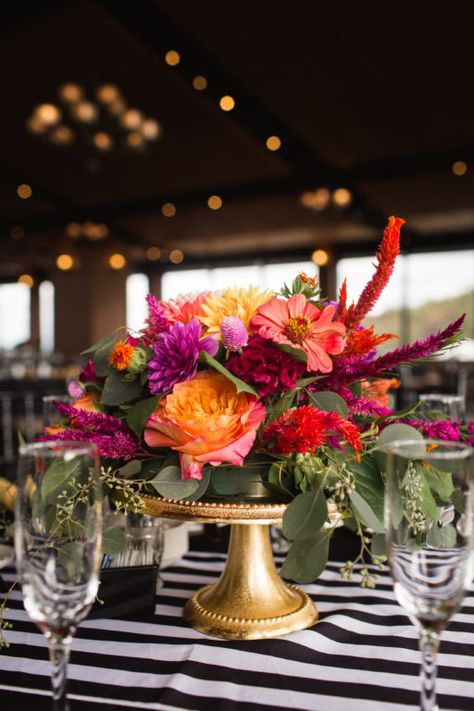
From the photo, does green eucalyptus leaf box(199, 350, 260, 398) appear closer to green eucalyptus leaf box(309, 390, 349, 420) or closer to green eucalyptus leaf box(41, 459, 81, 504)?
green eucalyptus leaf box(309, 390, 349, 420)

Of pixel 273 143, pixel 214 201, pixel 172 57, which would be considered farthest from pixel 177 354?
pixel 214 201

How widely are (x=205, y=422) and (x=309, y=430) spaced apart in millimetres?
119

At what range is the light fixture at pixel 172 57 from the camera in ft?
16.1

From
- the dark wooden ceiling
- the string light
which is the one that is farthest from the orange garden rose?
the string light

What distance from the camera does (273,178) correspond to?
743cm

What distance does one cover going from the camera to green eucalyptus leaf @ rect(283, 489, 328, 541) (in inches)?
26.0

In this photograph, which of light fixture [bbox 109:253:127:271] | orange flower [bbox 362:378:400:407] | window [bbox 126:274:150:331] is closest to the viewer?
orange flower [bbox 362:378:400:407]

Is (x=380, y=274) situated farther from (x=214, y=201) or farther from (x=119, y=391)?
(x=214, y=201)

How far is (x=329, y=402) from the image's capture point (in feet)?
2.46

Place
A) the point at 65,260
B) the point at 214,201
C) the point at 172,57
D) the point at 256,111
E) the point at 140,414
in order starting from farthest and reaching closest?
the point at 214,201
the point at 65,260
the point at 256,111
the point at 172,57
the point at 140,414

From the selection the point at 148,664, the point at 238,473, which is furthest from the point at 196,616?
the point at 238,473

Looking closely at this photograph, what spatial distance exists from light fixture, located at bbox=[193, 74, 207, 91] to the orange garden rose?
16.5 ft

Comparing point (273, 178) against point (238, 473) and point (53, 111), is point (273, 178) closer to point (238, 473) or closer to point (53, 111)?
point (53, 111)

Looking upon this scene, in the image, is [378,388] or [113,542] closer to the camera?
[113,542]
